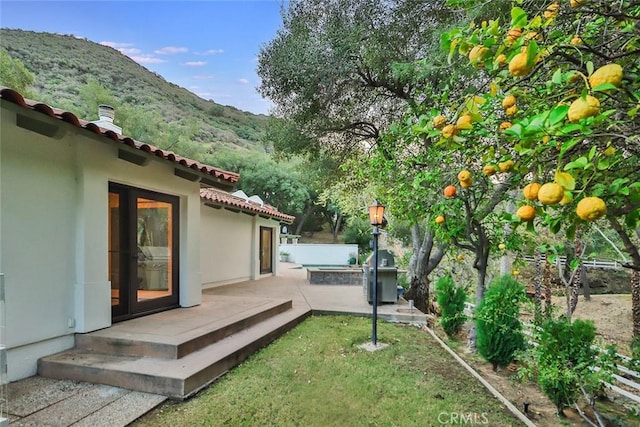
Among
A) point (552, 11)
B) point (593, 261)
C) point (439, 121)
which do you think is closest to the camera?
point (552, 11)

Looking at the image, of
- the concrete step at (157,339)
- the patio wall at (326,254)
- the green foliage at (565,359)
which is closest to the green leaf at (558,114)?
the green foliage at (565,359)

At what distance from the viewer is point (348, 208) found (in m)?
16.5

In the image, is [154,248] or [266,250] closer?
[154,248]

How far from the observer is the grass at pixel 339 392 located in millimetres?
3068

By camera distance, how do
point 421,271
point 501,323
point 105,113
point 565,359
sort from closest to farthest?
1. point 565,359
2. point 501,323
3. point 105,113
4. point 421,271

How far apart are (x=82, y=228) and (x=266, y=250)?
9.46m

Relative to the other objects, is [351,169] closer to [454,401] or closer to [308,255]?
[454,401]

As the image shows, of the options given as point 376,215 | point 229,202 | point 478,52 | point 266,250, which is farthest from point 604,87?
point 266,250

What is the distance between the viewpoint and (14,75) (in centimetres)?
1522

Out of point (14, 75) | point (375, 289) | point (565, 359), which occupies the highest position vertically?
point (14, 75)

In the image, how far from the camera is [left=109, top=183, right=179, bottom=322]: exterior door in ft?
16.0

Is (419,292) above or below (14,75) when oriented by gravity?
below

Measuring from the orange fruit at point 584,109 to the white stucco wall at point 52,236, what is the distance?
4.47m

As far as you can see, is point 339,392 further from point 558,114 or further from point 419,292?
point 419,292
